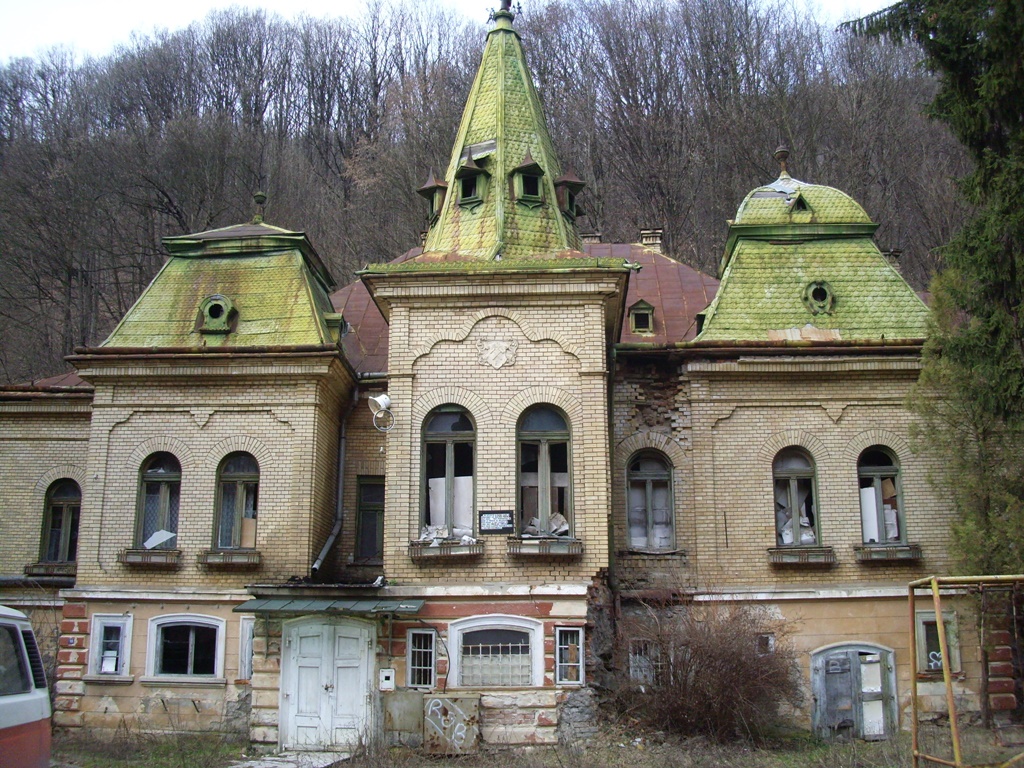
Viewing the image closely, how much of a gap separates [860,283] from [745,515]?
4903 mm

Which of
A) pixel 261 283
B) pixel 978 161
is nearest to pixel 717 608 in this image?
pixel 978 161

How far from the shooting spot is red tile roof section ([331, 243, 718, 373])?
18703 millimetres

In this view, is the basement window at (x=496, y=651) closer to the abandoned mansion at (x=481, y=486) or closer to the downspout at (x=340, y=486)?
the abandoned mansion at (x=481, y=486)

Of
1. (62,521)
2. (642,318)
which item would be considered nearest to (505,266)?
(642,318)

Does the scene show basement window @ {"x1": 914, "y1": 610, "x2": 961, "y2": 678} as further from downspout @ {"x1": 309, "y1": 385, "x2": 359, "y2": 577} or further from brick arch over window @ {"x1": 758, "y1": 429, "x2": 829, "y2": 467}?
downspout @ {"x1": 309, "y1": 385, "x2": 359, "y2": 577}

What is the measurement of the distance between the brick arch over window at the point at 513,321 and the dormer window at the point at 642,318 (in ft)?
12.4

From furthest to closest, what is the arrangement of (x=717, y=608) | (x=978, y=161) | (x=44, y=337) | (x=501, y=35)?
(x=44, y=337) < (x=501, y=35) < (x=717, y=608) < (x=978, y=161)

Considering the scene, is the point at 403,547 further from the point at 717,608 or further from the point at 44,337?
the point at 44,337

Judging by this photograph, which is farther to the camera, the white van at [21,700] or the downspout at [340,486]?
the downspout at [340,486]

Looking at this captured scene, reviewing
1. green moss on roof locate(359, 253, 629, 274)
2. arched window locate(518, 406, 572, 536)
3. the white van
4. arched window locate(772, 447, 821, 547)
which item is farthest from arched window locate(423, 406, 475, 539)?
the white van

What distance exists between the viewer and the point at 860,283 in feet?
57.8

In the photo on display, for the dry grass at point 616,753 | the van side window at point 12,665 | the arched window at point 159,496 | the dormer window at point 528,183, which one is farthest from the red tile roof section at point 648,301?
Answer: the van side window at point 12,665

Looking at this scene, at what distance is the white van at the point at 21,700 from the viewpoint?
8.12m

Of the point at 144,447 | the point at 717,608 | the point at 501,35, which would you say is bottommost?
the point at 717,608
